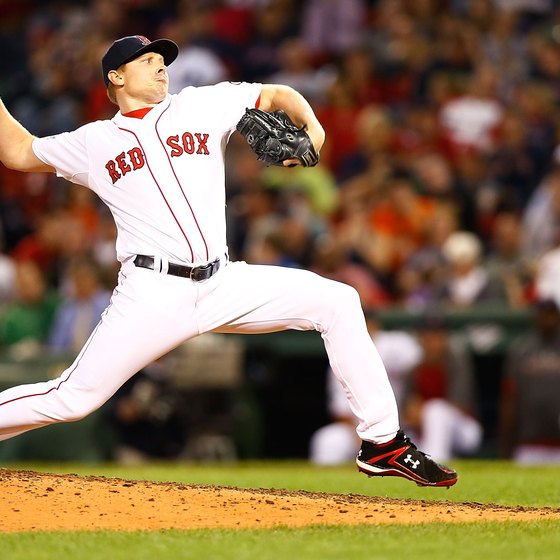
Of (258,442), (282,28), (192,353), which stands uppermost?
(282,28)

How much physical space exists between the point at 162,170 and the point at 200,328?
65cm

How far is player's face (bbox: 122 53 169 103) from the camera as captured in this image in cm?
549

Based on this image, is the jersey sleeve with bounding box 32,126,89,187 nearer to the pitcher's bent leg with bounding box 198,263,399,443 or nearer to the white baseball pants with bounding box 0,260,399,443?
the white baseball pants with bounding box 0,260,399,443

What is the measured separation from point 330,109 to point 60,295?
3318mm

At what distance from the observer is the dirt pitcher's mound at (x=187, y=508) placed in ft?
16.6

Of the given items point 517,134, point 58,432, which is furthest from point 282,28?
point 58,432

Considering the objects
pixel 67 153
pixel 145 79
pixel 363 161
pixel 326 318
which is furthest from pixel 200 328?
pixel 363 161

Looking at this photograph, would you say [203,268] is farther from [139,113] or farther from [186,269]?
[139,113]

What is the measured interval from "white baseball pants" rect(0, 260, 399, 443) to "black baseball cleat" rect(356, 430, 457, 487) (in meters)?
0.05

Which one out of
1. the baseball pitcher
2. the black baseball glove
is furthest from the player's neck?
the black baseball glove

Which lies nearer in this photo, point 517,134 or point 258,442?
point 258,442

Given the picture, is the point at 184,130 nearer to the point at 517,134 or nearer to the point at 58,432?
the point at 58,432

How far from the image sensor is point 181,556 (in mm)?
4281

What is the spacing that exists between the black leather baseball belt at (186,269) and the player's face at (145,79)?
69cm
